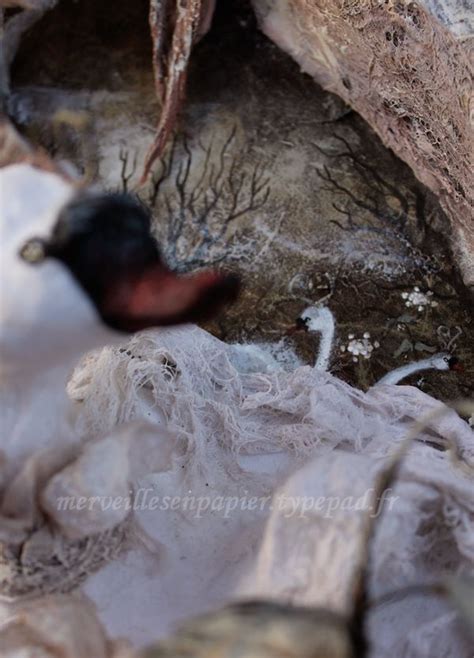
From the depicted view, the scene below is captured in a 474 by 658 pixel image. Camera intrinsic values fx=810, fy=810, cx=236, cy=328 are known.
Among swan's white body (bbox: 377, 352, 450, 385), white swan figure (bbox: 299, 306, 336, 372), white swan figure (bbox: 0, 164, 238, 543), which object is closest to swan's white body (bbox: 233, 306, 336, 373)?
white swan figure (bbox: 299, 306, 336, 372)

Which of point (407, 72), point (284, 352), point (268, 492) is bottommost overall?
point (284, 352)

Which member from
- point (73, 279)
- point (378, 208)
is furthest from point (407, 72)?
point (73, 279)

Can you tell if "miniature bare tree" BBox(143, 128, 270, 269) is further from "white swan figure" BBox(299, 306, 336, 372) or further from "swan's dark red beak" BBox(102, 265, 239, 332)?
"swan's dark red beak" BBox(102, 265, 239, 332)

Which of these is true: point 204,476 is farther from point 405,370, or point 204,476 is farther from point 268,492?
point 405,370

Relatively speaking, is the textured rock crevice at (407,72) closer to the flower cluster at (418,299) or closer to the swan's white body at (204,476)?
the flower cluster at (418,299)

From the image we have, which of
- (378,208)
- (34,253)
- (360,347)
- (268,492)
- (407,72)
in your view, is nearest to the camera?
(34,253)

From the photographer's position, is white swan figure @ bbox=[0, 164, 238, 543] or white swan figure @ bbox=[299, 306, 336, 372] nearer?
white swan figure @ bbox=[0, 164, 238, 543]

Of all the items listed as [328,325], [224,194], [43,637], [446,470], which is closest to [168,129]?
[224,194]

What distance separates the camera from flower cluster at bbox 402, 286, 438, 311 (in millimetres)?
1329

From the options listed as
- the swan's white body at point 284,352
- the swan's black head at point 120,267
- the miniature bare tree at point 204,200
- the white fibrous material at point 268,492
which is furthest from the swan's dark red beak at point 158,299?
the miniature bare tree at point 204,200

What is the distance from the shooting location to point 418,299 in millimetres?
1334

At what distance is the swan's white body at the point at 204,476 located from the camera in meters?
0.67

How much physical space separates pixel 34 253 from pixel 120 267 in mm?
66

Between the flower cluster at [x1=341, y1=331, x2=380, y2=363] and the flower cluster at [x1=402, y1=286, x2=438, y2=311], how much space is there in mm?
94
